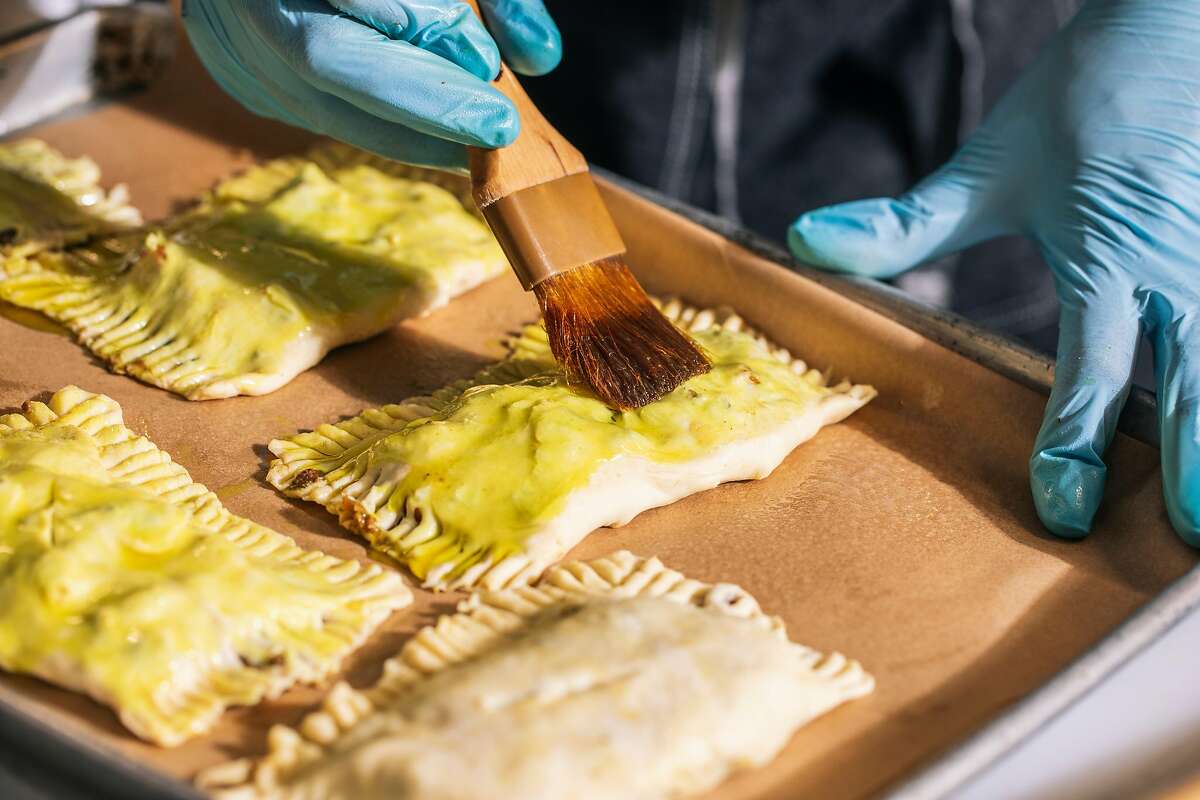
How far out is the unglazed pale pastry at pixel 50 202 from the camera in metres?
3.83

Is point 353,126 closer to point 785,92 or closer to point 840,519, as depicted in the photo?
point 840,519

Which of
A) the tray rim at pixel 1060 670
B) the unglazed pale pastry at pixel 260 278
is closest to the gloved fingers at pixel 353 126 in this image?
the unglazed pale pastry at pixel 260 278

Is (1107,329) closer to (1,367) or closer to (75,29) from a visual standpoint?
(1,367)

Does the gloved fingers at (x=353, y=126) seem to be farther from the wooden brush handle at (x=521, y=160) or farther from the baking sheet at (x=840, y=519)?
the baking sheet at (x=840, y=519)

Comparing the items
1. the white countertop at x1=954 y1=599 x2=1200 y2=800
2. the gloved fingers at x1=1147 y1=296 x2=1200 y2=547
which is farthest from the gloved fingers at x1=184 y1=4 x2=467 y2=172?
the white countertop at x1=954 y1=599 x2=1200 y2=800

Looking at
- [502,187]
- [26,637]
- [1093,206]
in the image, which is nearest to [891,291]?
[1093,206]

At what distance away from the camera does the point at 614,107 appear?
14.8 ft

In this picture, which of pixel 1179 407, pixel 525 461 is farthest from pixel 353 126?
pixel 1179 407

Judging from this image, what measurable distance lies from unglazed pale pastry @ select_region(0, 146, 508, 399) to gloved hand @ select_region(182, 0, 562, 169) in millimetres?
469

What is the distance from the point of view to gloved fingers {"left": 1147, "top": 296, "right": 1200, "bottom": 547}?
2676 mm

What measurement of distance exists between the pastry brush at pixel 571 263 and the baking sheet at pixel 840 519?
0.34 metres

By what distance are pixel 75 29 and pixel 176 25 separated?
0.36 m

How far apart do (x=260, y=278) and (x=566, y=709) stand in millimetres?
1882

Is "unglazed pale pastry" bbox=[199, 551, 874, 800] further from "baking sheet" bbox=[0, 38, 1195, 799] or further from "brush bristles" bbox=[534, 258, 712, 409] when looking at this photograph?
"brush bristles" bbox=[534, 258, 712, 409]
